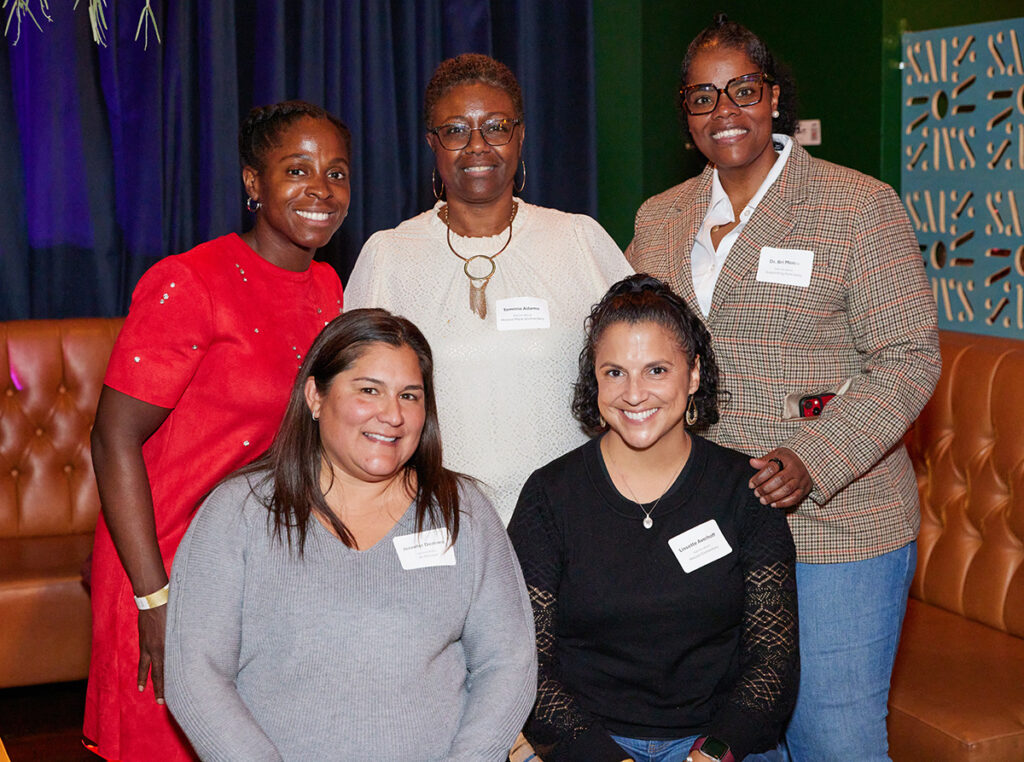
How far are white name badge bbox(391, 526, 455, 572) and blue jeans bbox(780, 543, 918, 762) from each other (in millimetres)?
834

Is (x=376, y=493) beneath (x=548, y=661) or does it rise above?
above

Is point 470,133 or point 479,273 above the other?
point 470,133

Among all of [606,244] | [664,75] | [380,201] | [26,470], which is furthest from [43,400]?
[664,75]

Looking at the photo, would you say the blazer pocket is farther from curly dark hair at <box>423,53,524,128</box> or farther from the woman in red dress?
the woman in red dress

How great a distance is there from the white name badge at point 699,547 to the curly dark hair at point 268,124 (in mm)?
1176

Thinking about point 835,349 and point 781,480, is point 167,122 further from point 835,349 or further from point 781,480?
point 781,480

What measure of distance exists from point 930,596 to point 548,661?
1868mm

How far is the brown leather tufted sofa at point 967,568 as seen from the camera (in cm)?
280

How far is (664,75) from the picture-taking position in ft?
17.6

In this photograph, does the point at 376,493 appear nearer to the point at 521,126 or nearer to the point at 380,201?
the point at 521,126

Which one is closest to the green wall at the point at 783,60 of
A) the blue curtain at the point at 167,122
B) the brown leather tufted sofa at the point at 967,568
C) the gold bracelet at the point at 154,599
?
the blue curtain at the point at 167,122

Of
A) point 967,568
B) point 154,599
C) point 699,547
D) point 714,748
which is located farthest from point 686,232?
point 967,568

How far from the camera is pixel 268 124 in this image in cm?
237

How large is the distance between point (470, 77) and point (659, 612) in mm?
1212
